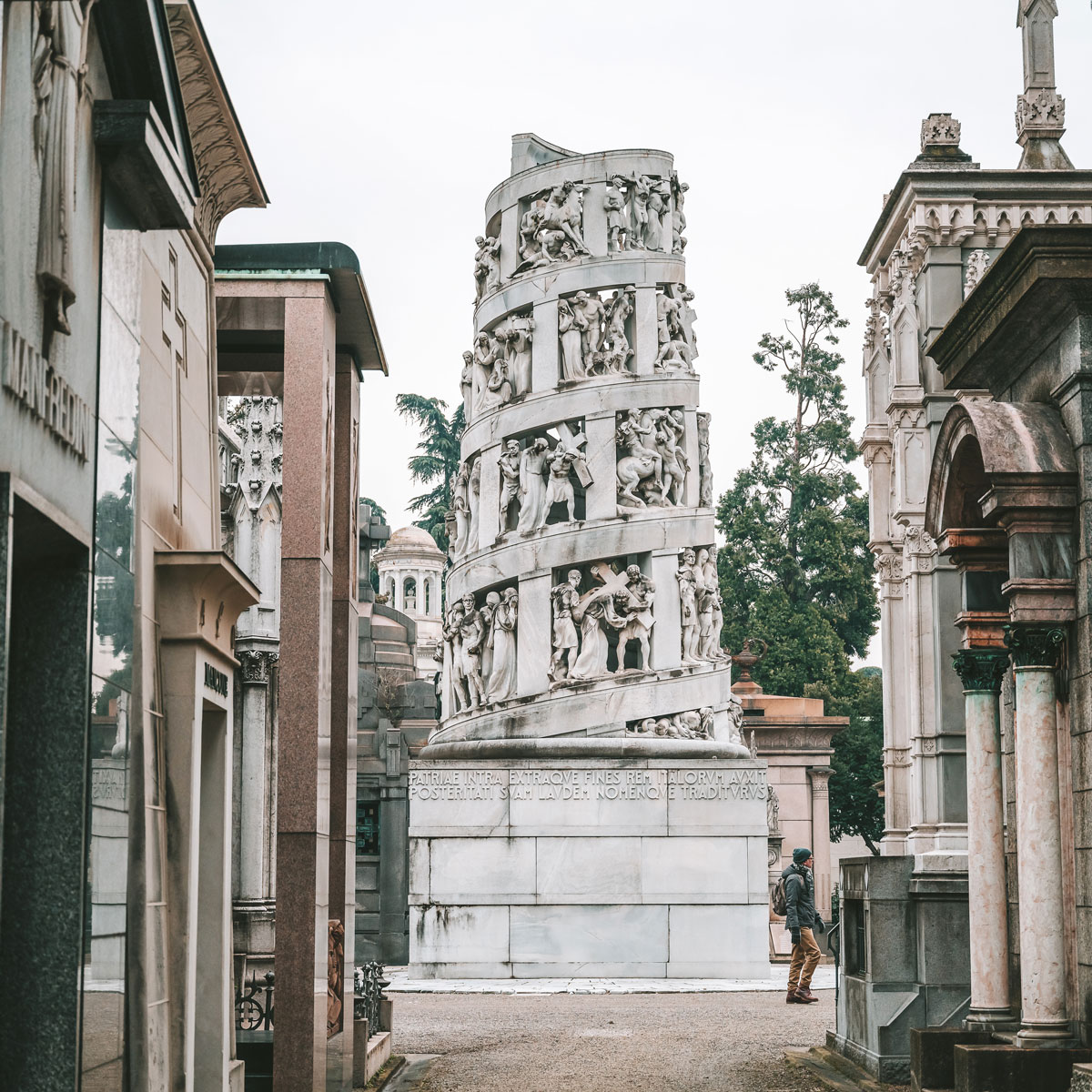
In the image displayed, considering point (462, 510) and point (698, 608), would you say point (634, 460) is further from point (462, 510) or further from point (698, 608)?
point (462, 510)

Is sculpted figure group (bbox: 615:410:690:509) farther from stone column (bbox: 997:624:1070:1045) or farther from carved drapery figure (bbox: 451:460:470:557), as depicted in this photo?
stone column (bbox: 997:624:1070:1045)

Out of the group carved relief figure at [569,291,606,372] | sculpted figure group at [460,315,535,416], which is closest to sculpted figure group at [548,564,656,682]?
sculpted figure group at [460,315,535,416]

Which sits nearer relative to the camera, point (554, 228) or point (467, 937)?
point (467, 937)

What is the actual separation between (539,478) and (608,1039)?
11.1 meters

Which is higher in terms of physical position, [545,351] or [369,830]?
[545,351]

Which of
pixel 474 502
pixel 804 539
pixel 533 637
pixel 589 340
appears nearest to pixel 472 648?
pixel 533 637

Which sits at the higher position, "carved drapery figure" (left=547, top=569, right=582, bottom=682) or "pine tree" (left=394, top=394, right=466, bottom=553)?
"pine tree" (left=394, top=394, right=466, bottom=553)

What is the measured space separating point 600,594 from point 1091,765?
16702 millimetres

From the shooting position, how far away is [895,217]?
653 inches

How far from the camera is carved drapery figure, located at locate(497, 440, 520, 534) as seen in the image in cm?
2712

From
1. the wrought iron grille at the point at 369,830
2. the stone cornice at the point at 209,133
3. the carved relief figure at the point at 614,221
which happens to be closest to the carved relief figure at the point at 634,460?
the carved relief figure at the point at 614,221

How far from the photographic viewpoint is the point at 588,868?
24672mm

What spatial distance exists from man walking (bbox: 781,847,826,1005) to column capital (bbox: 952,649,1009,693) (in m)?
10.2

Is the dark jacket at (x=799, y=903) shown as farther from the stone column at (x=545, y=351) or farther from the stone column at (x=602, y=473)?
the stone column at (x=545, y=351)
